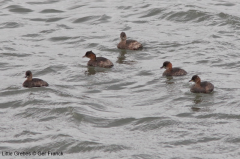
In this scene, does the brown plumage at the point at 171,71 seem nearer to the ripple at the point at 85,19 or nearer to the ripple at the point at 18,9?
the ripple at the point at 85,19

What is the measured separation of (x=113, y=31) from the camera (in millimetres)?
20703

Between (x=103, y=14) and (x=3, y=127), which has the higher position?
(x=103, y=14)

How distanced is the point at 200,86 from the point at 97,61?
Result: 374 cm

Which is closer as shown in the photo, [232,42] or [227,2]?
[232,42]

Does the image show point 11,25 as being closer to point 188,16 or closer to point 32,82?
point 188,16

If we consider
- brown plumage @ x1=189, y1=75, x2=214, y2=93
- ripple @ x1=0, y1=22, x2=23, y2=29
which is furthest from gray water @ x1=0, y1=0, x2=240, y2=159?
brown plumage @ x1=189, y1=75, x2=214, y2=93

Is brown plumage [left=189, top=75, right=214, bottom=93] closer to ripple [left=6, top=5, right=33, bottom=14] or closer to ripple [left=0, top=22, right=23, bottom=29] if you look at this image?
ripple [left=0, top=22, right=23, bottom=29]

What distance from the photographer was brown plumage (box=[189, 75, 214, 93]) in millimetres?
13977

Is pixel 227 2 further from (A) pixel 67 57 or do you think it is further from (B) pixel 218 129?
(B) pixel 218 129

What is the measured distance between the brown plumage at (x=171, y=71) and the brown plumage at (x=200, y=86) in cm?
118

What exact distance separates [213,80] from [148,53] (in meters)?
3.39

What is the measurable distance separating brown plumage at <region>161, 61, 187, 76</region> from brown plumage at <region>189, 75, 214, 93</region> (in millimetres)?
1177

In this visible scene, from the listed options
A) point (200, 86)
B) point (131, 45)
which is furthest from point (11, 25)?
point (200, 86)

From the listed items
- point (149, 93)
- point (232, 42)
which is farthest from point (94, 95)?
point (232, 42)
